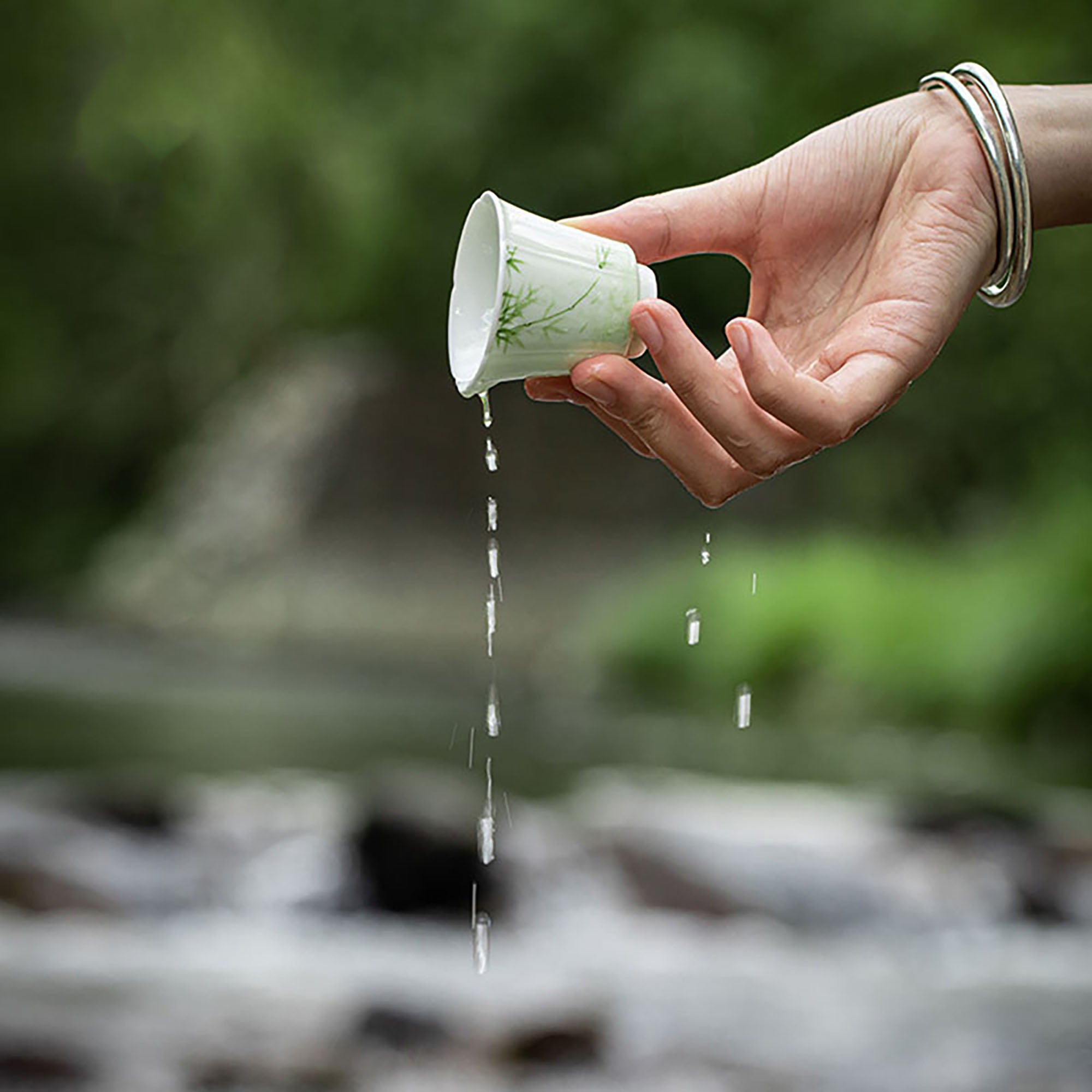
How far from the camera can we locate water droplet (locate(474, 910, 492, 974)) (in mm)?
5023

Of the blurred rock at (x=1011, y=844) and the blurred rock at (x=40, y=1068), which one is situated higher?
the blurred rock at (x=1011, y=844)

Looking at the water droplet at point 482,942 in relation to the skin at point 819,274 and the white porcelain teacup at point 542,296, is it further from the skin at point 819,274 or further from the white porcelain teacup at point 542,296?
the white porcelain teacup at point 542,296

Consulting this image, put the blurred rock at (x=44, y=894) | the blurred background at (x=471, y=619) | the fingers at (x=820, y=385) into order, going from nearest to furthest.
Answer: the fingers at (x=820, y=385), the blurred background at (x=471, y=619), the blurred rock at (x=44, y=894)

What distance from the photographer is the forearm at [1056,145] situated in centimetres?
172

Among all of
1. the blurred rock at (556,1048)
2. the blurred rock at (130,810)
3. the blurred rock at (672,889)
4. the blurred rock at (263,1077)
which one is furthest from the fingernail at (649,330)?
the blurred rock at (130,810)

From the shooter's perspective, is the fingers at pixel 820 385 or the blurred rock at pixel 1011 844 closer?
the fingers at pixel 820 385

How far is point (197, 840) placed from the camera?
586 centimetres

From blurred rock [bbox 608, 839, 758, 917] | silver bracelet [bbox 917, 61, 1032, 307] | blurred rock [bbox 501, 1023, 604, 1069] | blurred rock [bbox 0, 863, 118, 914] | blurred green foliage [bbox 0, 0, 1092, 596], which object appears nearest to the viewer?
silver bracelet [bbox 917, 61, 1032, 307]

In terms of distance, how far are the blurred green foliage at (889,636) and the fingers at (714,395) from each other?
673 centimetres

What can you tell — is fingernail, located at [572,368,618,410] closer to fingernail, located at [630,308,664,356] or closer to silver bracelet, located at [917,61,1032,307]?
fingernail, located at [630,308,664,356]

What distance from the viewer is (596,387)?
5.28ft

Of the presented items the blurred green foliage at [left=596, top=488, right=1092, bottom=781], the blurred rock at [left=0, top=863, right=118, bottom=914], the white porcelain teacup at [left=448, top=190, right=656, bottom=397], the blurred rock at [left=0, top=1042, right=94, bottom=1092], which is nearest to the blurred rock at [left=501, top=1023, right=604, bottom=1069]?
the blurred rock at [left=0, top=1042, right=94, bottom=1092]

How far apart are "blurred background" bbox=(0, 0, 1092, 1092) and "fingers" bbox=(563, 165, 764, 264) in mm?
2783

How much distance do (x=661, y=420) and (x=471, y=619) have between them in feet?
38.8
